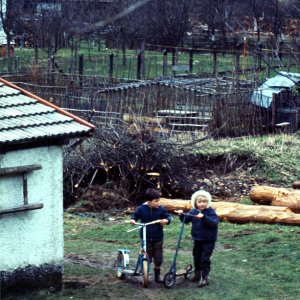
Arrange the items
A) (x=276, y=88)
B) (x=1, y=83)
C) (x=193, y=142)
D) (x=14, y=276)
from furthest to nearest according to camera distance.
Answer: (x=276, y=88) < (x=193, y=142) < (x=1, y=83) < (x=14, y=276)

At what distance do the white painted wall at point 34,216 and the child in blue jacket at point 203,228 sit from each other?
1450 mm

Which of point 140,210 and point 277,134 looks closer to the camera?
point 140,210

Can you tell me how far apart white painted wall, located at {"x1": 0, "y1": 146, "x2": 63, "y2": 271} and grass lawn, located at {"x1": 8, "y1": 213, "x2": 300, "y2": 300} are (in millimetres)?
443

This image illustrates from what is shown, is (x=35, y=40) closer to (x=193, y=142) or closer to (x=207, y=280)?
(x=193, y=142)

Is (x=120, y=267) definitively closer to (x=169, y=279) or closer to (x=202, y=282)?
(x=169, y=279)

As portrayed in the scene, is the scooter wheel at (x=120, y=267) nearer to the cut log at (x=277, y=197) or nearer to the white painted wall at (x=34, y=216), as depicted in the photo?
the white painted wall at (x=34, y=216)

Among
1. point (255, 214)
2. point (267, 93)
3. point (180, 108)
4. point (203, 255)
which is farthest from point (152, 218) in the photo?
point (267, 93)

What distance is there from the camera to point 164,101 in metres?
24.1

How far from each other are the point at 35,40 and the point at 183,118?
607 inches

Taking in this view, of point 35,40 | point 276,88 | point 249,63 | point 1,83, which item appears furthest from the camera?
point 249,63

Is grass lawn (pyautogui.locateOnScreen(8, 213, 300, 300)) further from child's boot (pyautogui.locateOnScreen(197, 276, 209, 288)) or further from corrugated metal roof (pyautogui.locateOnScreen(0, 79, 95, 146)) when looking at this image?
corrugated metal roof (pyautogui.locateOnScreen(0, 79, 95, 146))

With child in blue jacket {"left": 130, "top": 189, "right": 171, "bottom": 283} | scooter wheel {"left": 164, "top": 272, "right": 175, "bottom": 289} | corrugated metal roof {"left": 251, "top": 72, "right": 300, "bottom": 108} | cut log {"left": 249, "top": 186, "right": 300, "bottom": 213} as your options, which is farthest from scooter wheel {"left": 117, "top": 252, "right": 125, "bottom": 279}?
corrugated metal roof {"left": 251, "top": 72, "right": 300, "bottom": 108}

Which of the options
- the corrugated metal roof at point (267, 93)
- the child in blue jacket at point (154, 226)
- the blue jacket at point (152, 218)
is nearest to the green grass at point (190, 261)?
the child in blue jacket at point (154, 226)

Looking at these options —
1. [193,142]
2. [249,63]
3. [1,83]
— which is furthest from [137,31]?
[1,83]
